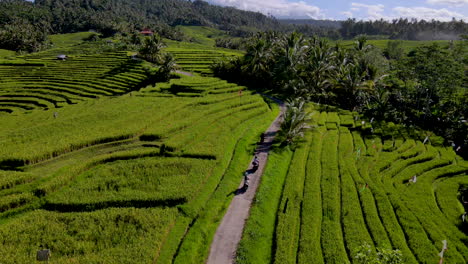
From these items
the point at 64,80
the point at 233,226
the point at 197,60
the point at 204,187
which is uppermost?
the point at 197,60

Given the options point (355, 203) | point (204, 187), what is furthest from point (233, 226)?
point (355, 203)

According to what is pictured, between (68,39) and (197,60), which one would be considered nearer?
(197,60)

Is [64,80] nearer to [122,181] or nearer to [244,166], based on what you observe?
[122,181]

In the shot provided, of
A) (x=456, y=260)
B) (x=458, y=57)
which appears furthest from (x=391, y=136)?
(x=458, y=57)

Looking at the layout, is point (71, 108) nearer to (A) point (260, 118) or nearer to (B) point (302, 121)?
(A) point (260, 118)

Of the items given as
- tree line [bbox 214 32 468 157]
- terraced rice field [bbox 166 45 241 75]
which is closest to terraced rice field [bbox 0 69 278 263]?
tree line [bbox 214 32 468 157]

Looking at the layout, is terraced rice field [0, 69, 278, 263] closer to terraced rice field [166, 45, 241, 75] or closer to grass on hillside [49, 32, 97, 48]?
terraced rice field [166, 45, 241, 75]
